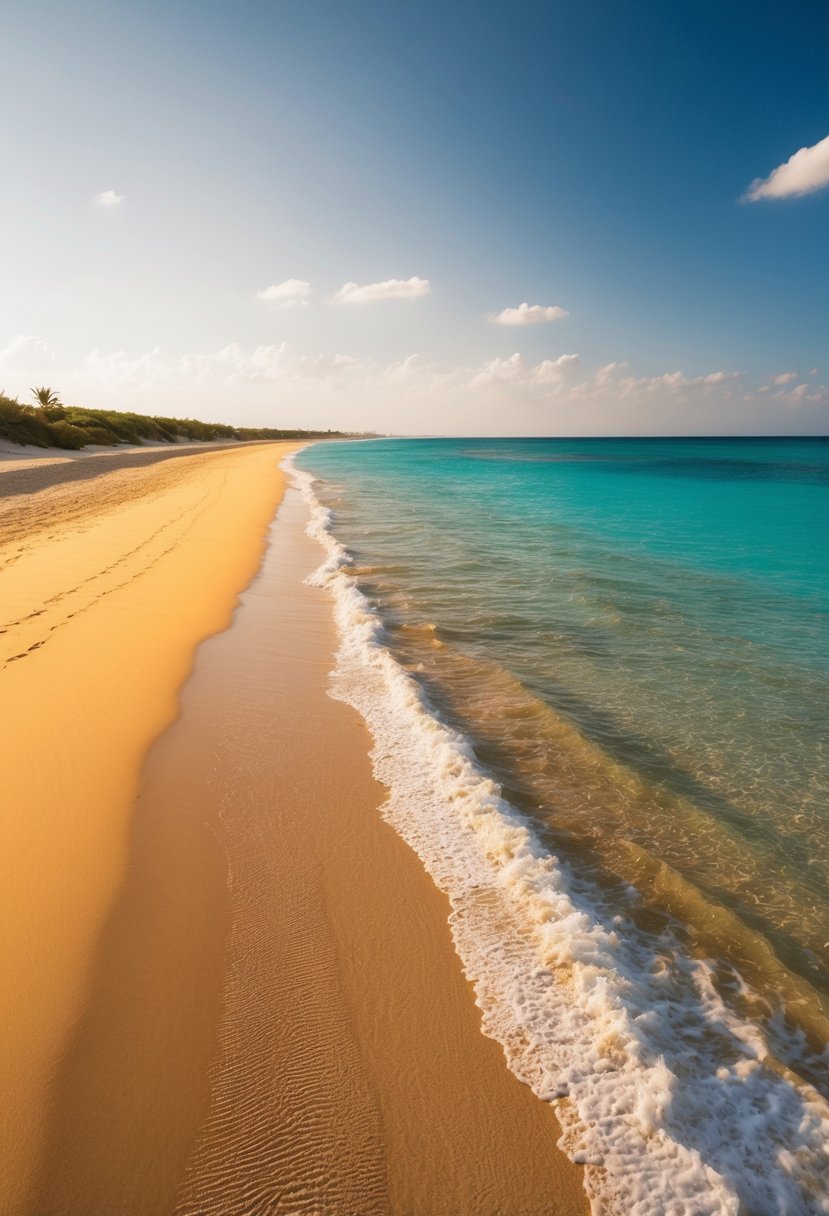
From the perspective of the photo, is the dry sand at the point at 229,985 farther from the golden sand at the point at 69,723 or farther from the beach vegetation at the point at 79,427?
the beach vegetation at the point at 79,427

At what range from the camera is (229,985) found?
3.03m

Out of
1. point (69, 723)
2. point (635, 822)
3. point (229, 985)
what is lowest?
point (635, 822)

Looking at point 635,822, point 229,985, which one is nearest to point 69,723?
point 229,985

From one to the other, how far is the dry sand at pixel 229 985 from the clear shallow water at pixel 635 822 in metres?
0.33

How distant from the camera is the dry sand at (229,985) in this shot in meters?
2.25

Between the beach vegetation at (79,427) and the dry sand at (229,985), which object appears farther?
the beach vegetation at (79,427)

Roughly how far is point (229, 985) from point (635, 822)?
3180mm

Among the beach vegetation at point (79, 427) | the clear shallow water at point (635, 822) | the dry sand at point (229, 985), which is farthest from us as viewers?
the beach vegetation at point (79, 427)

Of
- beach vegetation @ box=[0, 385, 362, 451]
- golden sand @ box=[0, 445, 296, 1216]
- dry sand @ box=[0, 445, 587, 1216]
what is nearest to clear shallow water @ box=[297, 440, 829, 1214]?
dry sand @ box=[0, 445, 587, 1216]

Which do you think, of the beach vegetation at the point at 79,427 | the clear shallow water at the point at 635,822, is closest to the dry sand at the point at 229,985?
the clear shallow water at the point at 635,822

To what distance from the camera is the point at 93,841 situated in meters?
4.03

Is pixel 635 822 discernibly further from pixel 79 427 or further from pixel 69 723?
pixel 79 427

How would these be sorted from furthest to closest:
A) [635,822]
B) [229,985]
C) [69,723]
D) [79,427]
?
[79,427] → [69,723] → [635,822] → [229,985]

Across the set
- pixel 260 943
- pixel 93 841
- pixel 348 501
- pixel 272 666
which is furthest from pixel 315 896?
pixel 348 501
